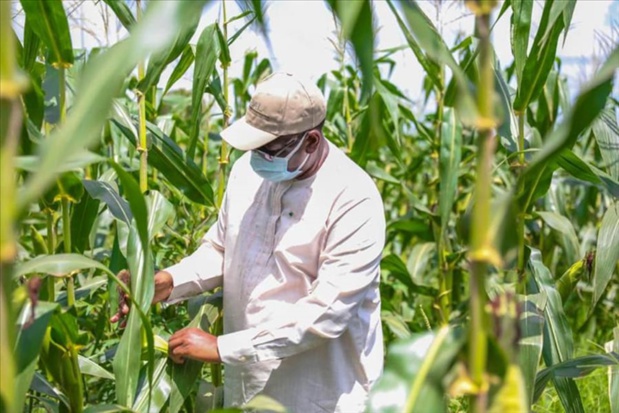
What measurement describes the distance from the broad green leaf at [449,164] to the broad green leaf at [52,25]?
165 cm

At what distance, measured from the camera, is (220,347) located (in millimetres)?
2146

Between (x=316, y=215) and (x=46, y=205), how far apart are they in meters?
0.64

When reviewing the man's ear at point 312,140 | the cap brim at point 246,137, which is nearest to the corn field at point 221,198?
the cap brim at point 246,137

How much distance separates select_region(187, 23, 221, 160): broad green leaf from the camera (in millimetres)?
2432

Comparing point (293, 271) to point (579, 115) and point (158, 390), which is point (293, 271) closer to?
point (158, 390)

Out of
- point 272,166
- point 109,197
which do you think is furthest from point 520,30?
point 109,197

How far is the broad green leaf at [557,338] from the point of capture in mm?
2420

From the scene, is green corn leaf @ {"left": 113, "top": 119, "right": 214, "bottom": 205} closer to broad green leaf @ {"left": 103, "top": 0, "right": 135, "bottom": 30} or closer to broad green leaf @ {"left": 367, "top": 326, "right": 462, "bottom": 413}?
broad green leaf @ {"left": 103, "top": 0, "right": 135, "bottom": 30}

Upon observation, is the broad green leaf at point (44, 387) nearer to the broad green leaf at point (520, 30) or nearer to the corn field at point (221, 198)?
the corn field at point (221, 198)

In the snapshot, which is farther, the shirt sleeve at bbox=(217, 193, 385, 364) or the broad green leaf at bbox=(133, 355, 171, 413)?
the broad green leaf at bbox=(133, 355, 171, 413)

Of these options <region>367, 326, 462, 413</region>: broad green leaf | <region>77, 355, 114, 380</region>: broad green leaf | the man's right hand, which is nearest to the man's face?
the man's right hand

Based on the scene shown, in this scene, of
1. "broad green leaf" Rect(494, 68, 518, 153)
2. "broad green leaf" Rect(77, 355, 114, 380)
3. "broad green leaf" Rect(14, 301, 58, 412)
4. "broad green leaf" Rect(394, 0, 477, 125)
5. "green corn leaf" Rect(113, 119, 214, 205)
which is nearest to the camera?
"broad green leaf" Rect(394, 0, 477, 125)

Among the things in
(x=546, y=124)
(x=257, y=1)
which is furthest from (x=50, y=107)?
(x=546, y=124)

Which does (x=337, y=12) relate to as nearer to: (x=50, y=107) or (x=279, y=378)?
(x=50, y=107)
